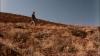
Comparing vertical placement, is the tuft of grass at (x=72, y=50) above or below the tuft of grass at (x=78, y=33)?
below

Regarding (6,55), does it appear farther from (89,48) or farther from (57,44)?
(89,48)

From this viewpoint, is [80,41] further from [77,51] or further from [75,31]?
Answer: [75,31]

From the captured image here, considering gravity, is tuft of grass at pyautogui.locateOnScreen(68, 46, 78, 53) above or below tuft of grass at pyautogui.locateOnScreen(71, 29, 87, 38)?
below

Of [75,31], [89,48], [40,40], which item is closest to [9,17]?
[75,31]

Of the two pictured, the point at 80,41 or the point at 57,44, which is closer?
the point at 57,44

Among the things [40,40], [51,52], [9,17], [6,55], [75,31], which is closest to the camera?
[6,55]

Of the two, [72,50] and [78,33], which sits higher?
[78,33]

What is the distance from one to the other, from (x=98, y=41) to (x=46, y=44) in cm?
366

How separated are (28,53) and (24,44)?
6.77 ft

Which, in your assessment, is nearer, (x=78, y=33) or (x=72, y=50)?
(x=72, y=50)

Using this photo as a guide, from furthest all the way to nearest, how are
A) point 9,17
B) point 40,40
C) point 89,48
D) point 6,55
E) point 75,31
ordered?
point 9,17, point 75,31, point 40,40, point 89,48, point 6,55

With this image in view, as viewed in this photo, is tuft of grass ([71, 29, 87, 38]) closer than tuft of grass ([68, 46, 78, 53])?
No

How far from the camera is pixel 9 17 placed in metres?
29.5

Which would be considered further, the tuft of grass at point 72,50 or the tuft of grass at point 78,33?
the tuft of grass at point 78,33
